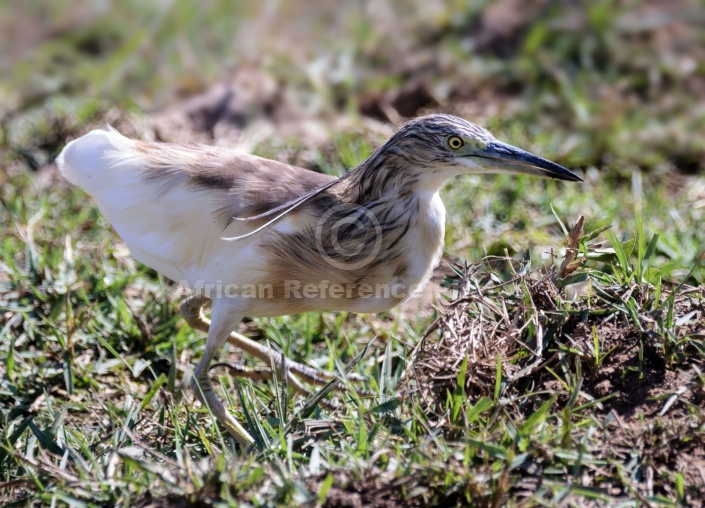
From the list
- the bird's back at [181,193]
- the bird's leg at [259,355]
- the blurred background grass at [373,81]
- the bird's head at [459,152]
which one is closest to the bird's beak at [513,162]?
the bird's head at [459,152]

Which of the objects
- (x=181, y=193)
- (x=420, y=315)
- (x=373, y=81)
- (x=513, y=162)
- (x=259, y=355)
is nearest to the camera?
(x=513, y=162)

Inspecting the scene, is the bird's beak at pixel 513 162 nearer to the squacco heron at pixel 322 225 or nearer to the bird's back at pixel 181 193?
the squacco heron at pixel 322 225

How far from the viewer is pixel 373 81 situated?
21.6ft

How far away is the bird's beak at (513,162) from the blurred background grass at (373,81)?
1.97 m

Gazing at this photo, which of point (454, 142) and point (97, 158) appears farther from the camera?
point (97, 158)

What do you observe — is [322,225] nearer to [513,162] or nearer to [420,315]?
[513,162]

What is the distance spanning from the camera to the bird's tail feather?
3988 mm

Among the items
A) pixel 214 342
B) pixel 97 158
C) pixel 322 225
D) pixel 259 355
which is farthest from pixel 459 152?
pixel 97 158

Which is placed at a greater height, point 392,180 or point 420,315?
point 392,180

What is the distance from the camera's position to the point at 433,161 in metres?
3.43

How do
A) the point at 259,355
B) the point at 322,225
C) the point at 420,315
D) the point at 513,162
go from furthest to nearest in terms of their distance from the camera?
1. the point at 420,315
2. the point at 259,355
3. the point at 322,225
4. the point at 513,162

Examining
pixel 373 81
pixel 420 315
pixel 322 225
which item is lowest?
pixel 420 315

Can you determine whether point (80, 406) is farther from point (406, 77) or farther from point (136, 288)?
point (406, 77)

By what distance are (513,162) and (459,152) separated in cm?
21
